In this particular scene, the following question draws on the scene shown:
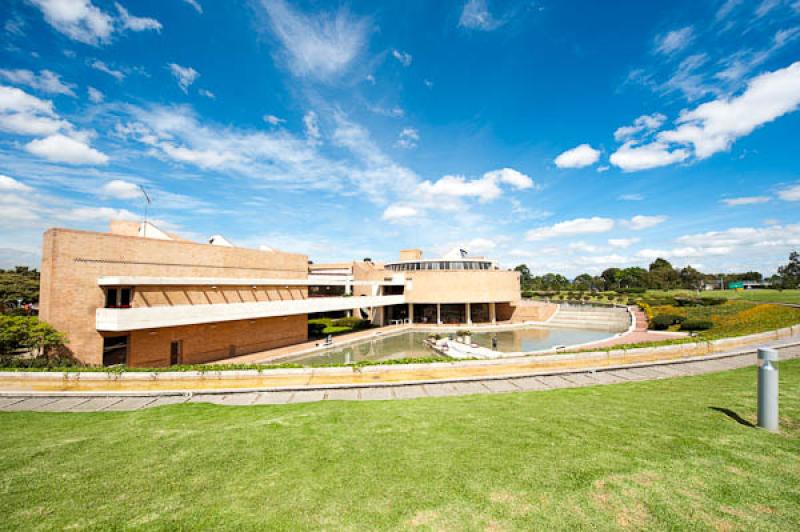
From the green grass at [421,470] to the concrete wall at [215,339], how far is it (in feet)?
48.2

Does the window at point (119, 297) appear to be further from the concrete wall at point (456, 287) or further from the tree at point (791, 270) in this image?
the tree at point (791, 270)

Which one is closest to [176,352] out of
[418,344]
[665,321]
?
[418,344]

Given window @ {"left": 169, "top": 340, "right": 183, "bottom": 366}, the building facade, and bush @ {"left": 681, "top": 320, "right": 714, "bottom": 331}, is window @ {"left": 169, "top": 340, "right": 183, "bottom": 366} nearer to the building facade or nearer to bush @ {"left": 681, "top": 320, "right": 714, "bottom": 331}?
the building facade

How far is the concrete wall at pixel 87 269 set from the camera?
58.8 ft

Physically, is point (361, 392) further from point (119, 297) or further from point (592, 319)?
point (592, 319)

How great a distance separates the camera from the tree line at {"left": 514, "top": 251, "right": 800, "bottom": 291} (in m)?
86.4

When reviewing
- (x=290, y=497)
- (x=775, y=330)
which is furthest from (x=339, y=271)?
(x=290, y=497)

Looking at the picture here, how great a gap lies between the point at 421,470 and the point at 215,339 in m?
24.5

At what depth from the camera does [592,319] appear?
142ft

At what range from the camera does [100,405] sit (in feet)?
34.5

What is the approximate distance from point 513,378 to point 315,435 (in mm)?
8748

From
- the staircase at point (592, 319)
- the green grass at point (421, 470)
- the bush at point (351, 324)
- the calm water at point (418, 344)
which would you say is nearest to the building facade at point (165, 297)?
the calm water at point (418, 344)

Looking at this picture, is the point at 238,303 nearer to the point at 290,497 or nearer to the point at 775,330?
the point at 290,497

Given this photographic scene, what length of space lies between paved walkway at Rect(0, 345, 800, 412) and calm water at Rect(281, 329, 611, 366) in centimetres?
1206
